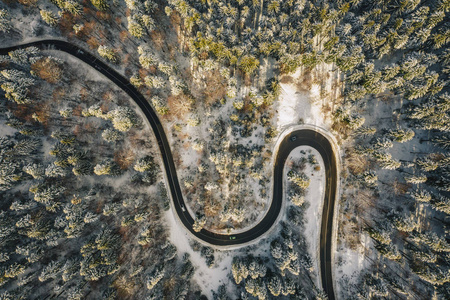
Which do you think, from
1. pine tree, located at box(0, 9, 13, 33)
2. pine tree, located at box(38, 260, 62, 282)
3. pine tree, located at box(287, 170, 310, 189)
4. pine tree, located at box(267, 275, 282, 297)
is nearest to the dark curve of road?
pine tree, located at box(287, 170, 310, 189)

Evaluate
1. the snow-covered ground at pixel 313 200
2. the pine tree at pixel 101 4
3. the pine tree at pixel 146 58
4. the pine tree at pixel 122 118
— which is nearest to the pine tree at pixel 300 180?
the snow-covered ground at pixel 313 200

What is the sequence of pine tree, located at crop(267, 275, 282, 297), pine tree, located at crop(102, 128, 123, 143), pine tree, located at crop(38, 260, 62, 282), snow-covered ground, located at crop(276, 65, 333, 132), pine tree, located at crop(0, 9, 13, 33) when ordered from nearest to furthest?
pine tree, located at crop(38, 260, 62, 282)
pine tree, located at crop(267, 275, 282, 297)
pine tree, located at crop(0, 9, 13, 33)
pine tree, located at crop(102, 128, 123, 143)
snow-covered ground, located at crop(276, 65, 333, 132)

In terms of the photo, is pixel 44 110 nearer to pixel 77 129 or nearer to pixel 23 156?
pixel 77 129

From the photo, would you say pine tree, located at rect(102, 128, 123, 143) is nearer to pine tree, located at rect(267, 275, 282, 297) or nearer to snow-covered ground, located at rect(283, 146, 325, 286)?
snow-covered ground, located at rect(283, 146, 325, 286)

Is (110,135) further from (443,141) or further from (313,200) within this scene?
(443,141)

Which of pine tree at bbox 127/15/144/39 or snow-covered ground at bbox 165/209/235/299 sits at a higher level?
pine tree at bbox 127/15/144/39

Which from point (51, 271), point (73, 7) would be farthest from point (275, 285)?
point (73, 7)
